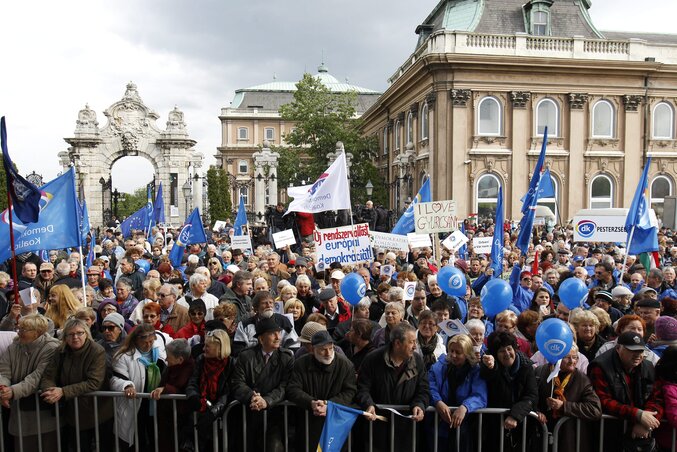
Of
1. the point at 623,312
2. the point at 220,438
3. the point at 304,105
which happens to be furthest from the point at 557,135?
the point at 220,438

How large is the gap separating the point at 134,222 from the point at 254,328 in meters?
16.1

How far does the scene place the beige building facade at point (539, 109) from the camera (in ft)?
102

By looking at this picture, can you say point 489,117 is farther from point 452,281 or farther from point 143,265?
point 452,281

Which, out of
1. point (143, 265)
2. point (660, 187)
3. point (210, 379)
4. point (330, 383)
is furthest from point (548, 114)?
point (210, 379)

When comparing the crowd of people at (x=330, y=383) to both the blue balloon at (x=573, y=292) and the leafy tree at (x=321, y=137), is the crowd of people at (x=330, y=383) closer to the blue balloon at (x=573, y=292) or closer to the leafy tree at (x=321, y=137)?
the blue balloon at (x=573, y=292)

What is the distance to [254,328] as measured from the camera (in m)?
6.20

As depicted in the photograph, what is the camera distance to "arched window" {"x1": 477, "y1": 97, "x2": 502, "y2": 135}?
31719 mm

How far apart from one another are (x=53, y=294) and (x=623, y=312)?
7.27 meters

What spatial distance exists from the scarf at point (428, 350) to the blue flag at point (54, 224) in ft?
17.1

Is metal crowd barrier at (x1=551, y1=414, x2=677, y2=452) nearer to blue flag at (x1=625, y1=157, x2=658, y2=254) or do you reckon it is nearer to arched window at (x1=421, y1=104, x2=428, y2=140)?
blue flag at (x1=625, y1=157, x2=658, y2=254)

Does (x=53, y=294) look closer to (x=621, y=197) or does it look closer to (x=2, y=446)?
(x=2, y=446)

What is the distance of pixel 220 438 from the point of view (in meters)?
5.50

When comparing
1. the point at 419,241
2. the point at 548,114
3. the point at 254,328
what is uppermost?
the point at 548,114

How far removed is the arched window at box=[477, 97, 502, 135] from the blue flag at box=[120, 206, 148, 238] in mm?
18562
